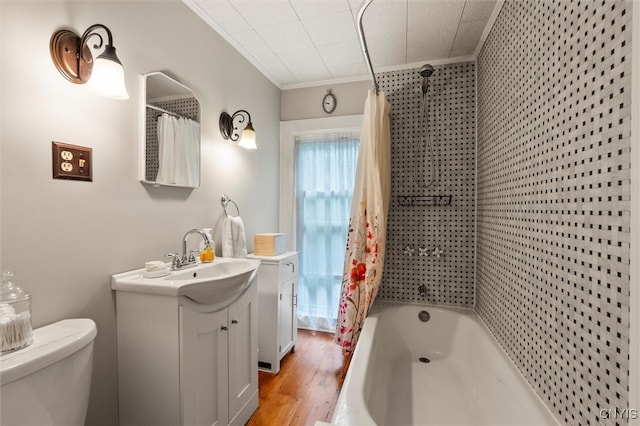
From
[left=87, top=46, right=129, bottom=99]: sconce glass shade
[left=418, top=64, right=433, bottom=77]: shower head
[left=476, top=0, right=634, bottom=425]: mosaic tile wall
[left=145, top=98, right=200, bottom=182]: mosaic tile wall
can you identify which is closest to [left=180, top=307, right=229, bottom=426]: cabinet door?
[left=145, top=98, right=200, bottom=182]: mosaic tile wall

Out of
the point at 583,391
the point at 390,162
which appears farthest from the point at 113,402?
the point at 390,162

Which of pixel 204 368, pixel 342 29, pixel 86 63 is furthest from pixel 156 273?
pixel 342 29

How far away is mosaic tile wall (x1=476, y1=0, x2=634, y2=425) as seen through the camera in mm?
754

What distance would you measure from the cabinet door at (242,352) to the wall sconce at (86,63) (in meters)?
1.23

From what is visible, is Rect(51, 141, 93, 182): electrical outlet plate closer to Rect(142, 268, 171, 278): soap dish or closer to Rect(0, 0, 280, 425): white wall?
Rect(0, 0, 280, 425): white wall

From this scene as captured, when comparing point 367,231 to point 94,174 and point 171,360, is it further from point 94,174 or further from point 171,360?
point 94,174

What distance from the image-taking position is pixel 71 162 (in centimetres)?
123

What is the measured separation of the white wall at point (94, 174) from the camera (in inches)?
41.8

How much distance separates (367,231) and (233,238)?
104 cm

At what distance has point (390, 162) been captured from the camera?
2.25 metres

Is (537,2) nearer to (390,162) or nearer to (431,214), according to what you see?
(390,162)

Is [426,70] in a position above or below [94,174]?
above

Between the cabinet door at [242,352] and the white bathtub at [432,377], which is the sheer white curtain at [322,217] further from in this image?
the cabinet door at [242,352]

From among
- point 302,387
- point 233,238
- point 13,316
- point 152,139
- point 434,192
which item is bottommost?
point 302,387
